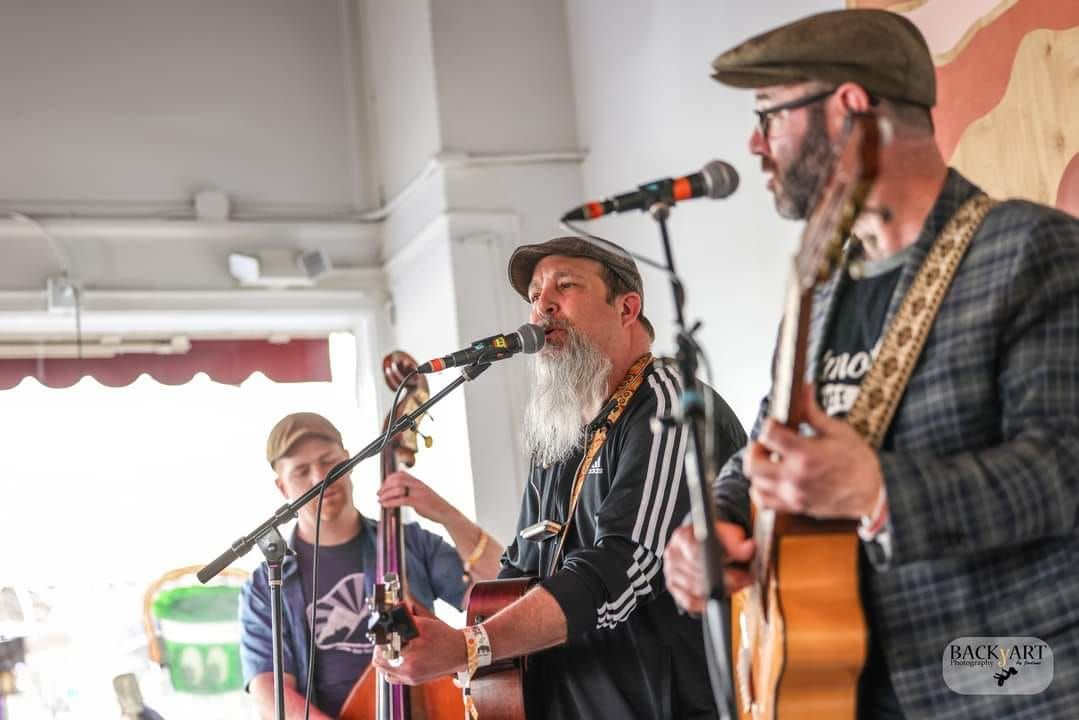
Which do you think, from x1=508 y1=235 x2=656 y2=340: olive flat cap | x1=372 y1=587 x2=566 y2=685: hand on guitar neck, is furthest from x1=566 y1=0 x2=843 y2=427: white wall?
x1=372 y1=587 x2=566 y2=685: hand on guitar neck

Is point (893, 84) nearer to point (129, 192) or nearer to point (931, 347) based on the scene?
point (931, 347)

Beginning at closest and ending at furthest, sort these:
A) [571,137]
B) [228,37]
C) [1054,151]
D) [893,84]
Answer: [893,84] → [1054,151] → [571,137] → [228,37]

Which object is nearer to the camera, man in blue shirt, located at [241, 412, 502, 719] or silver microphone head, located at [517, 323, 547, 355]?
silver microphone head, located at [517, 323, 547, 355]

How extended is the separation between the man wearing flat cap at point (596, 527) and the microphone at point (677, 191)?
1.95 feet

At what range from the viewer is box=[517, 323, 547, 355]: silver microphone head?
9.45 feet

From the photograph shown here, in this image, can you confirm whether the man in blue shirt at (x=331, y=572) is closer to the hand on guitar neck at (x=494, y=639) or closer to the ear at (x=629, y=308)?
the ear at (x=629, y=308)

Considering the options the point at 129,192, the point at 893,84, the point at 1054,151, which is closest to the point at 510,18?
the point at 129,192

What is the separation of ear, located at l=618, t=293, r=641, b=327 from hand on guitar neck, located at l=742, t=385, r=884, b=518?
1.51 meters

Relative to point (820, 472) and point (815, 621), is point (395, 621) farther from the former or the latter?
point (820, 472)

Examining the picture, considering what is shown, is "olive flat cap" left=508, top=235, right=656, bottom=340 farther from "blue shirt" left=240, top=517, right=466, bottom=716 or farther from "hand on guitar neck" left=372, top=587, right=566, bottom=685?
"blue shirt" left=240, top=517, right=466, bottom=716

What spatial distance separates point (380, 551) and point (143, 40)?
144 inches

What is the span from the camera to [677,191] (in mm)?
2041

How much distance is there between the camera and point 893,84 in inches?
75.9

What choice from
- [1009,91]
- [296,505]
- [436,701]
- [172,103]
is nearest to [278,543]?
[296,505]
